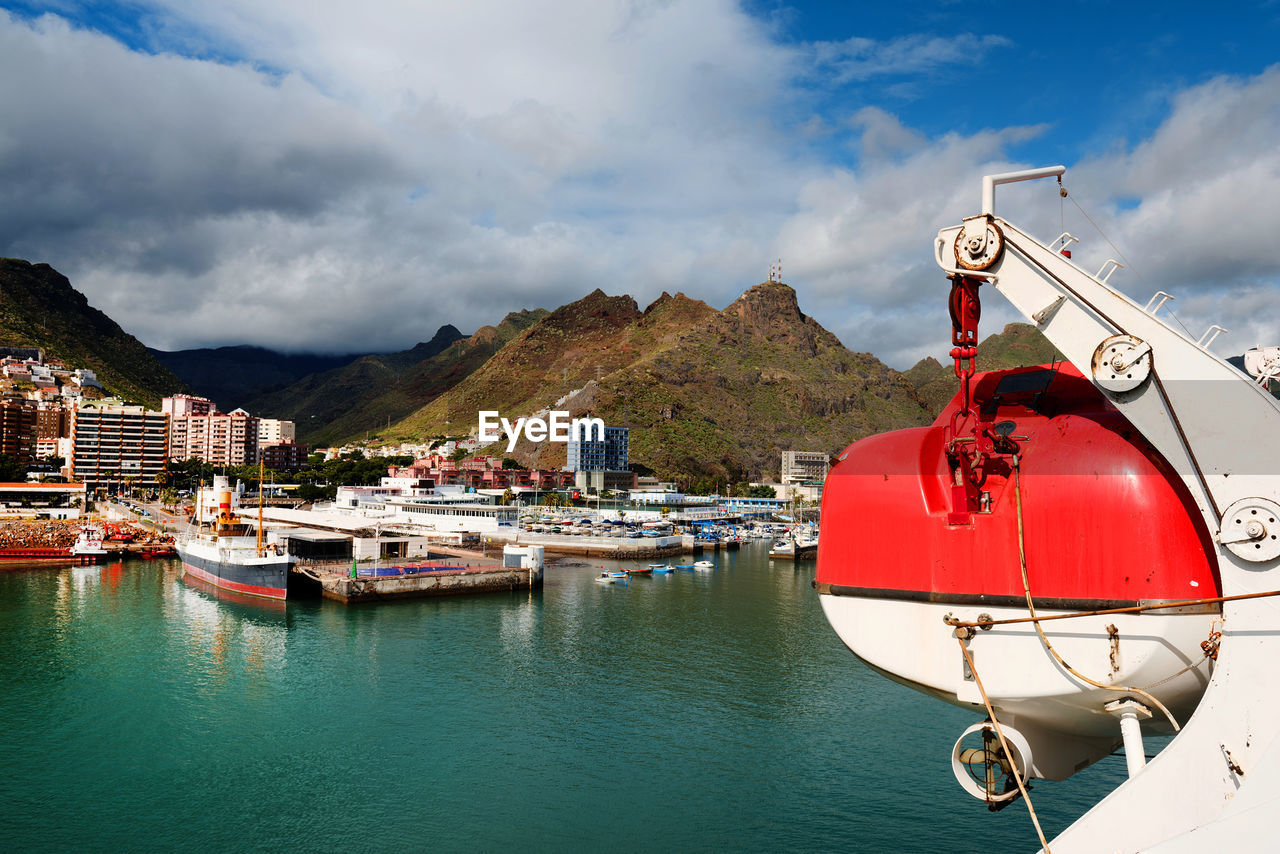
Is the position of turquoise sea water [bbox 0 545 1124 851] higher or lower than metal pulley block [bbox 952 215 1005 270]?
lower

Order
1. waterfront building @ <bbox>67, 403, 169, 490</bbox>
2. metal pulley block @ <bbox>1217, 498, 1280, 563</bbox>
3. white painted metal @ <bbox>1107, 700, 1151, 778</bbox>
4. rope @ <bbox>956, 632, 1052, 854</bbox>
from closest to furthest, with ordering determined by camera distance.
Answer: metal pulley block @ <bbox>1217, 498, 1280, 563</bbox>, white painted metal @ <bbox>1107, 700, 1151, 778</bbox>, rope @ <bbox>956, 632, 1052, 854</bbox>, waterfront building @ <bbox>67, 403, 169, 490</bbox>

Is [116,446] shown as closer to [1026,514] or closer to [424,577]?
[424,577]

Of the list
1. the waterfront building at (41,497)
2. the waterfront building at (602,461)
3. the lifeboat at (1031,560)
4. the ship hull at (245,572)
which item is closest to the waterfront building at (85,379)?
the waterfront building at (41,497)

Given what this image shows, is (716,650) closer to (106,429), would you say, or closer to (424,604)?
(424,604)

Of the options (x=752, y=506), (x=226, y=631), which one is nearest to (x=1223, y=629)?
(x=226, y=631)

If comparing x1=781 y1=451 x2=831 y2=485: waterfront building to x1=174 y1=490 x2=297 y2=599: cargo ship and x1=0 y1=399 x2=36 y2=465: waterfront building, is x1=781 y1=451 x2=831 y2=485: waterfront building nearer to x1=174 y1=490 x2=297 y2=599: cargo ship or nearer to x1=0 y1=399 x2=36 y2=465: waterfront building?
x1=174 y1=490 x2=297 y2=599: cargo ship

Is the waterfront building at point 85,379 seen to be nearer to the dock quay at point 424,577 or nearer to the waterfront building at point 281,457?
the waterfront building at point 281,457

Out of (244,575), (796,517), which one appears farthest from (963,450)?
(796,517)

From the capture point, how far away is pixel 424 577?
4469 centimetres

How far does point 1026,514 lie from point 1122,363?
1325 mm

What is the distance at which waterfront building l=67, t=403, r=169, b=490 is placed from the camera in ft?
378

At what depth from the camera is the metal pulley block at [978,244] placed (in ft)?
19.6

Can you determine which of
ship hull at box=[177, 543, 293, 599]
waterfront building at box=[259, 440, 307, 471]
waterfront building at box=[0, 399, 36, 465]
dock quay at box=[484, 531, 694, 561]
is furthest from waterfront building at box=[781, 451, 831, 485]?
waterfront building at box=[0, 399, 36, 465]

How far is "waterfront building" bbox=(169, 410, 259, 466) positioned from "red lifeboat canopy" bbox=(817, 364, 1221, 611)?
170m
